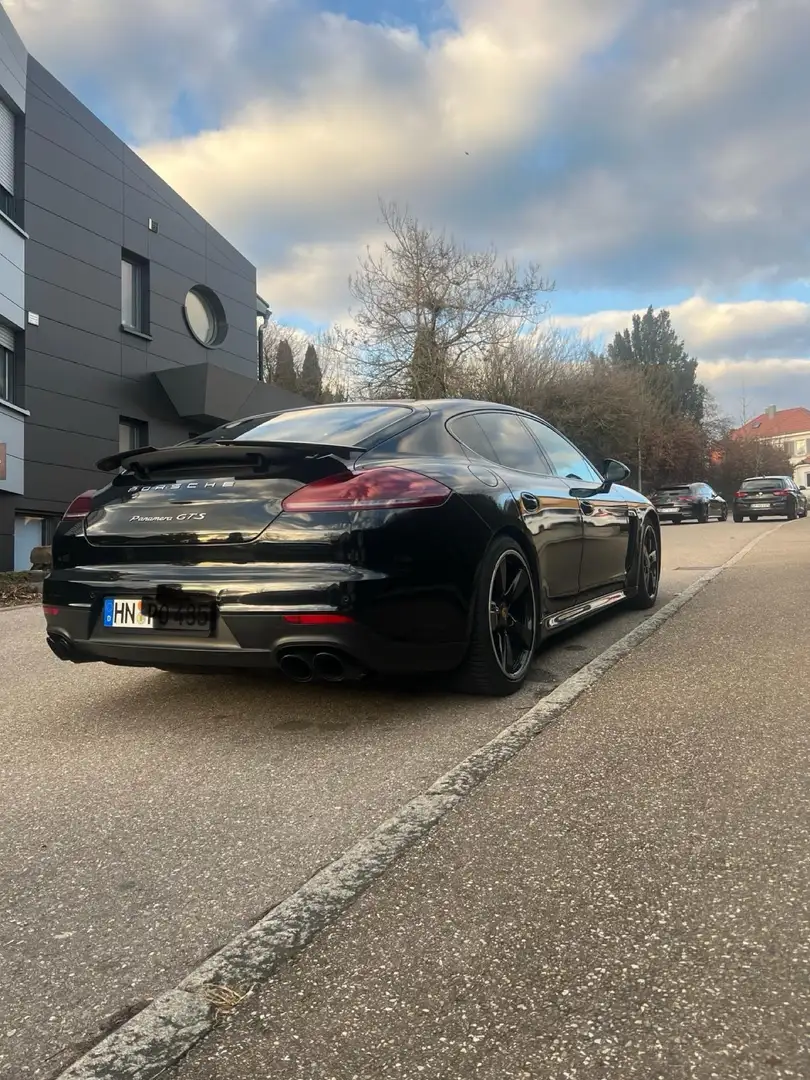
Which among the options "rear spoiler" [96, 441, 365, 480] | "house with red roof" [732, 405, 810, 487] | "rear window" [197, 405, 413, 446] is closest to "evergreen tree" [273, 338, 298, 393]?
"rear window" [197, 405, 413, 446]

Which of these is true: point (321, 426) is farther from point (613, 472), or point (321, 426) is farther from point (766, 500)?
point (766, 500)

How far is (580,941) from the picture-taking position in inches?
76.4

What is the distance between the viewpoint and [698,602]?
23.1 ft

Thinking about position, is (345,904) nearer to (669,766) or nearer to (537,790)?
(537,790)

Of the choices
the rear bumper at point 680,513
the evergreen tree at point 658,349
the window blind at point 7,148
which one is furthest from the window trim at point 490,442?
the evergreen tree at point 658,349

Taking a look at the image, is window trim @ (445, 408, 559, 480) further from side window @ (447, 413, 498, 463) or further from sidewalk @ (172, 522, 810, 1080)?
sidewalk @ (172, 522, 810, 1080)

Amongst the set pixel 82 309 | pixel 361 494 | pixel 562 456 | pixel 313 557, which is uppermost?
pixel 82 309

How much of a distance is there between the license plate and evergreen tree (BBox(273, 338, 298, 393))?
47.4m

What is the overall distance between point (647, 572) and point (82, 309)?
13.3 meters

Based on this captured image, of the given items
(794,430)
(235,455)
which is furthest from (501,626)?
(794,430)

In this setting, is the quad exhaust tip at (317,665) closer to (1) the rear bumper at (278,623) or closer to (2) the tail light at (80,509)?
(1) the rear bumper at (278,623)

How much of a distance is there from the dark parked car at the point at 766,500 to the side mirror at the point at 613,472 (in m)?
24.5

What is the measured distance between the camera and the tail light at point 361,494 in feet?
11.5

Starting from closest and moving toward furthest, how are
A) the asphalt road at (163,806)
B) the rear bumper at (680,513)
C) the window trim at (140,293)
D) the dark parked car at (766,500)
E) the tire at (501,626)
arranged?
the asphalt road at (163,806), the tire at (501,626), the window trim at (140,293), the rear bumper at (680,513), the dark parked car at (766,500)
